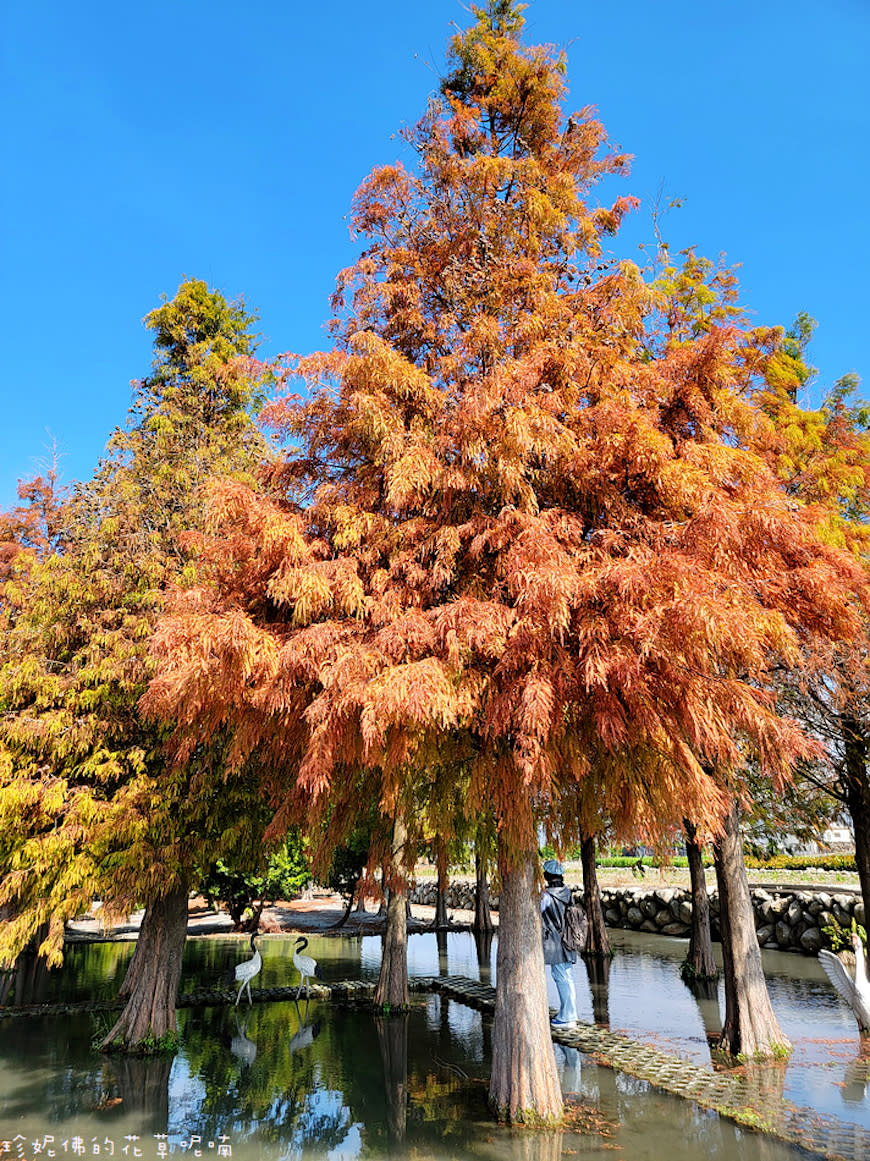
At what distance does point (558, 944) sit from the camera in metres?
9.91

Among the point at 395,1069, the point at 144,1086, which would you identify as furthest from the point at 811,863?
the point at 144,1086

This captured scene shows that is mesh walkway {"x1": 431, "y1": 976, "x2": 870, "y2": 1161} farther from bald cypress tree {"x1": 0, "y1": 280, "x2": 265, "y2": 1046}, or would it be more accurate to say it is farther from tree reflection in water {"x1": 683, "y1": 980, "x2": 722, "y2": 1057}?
bald cypress tree {"x1": 0, "y1": 280, "x2": 265, "y2": 1046}

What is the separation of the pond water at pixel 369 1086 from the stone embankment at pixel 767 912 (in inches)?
96.7

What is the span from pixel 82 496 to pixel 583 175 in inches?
350

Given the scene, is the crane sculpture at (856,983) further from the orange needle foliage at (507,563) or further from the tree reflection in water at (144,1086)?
the tree reflection in water at (144,1086)

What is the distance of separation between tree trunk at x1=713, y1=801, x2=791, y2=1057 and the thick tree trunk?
1.62 meters

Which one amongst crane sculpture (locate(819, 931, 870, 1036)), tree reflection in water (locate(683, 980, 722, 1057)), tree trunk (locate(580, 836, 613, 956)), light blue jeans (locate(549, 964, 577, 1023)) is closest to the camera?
crane sculpture (locate(819, 931, 870, 1036))

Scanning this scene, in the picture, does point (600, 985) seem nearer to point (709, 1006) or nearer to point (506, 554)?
point (709, 1006)

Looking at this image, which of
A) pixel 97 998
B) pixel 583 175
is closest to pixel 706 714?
pixel 583 175

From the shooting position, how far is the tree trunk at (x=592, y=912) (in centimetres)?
1683

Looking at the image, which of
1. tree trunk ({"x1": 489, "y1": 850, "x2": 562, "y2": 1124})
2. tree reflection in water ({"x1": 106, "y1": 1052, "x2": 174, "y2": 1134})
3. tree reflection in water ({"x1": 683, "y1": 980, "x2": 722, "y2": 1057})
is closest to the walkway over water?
tree reflection in water ({"x1": 683, "y1": 980, "x2": 722, "y2": 1057})

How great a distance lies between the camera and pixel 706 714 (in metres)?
5.62

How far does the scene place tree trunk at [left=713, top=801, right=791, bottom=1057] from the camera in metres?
8.38

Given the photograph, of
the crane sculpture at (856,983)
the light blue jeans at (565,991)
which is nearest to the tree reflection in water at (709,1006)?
the light blue jeans at (565,991)
